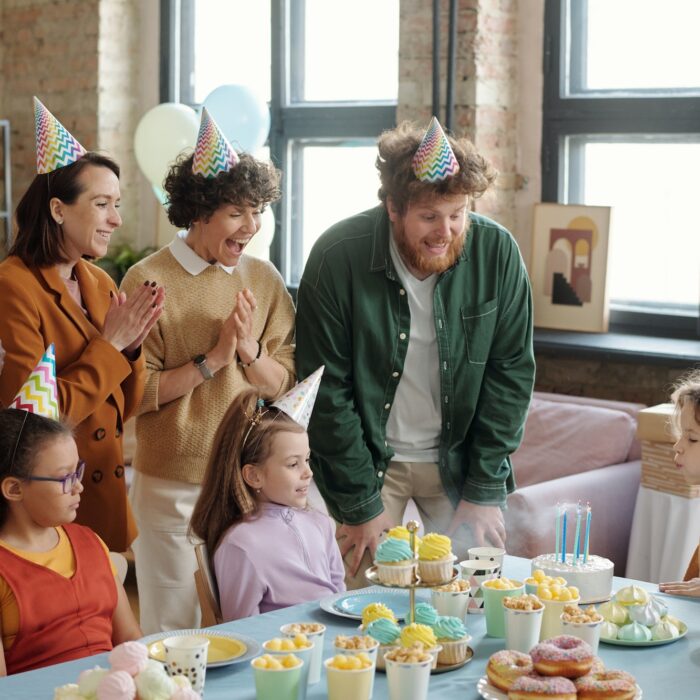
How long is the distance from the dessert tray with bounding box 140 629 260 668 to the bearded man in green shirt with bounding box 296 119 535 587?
2.30 feet

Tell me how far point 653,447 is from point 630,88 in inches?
59.5

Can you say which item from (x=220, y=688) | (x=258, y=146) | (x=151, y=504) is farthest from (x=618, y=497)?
(x=220, y=688)

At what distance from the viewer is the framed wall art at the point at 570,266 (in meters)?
4.47

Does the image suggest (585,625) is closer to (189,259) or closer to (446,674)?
(446,674)

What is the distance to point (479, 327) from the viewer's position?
2.63 metres

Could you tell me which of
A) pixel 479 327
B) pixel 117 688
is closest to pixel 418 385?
pixel 479 327

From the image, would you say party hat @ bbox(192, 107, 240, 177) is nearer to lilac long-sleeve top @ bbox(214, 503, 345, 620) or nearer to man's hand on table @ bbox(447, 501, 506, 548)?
lilac long-sleeve top @ bbox(214, 503, 345, 620)

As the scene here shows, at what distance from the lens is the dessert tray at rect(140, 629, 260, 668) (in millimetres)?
1833

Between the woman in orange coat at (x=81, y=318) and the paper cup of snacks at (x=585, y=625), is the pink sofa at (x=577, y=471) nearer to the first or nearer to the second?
the woman in orange coat at (x=81, y=318)

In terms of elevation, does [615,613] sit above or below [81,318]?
below

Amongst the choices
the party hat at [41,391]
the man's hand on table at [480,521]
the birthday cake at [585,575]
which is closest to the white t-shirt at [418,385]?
the man's hand on table at [480,521]

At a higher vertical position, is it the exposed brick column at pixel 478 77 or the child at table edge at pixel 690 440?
the exposed brick column at pixel 478 77

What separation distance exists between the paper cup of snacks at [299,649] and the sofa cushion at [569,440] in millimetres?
2498

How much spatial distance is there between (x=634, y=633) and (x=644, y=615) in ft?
0.14
